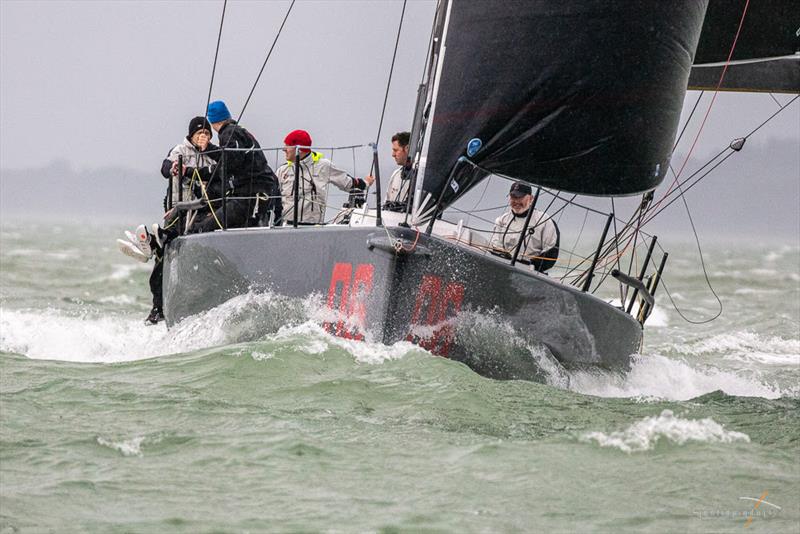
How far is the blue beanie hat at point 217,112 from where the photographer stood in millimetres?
7723

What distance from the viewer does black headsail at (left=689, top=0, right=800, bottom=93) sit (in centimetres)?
922

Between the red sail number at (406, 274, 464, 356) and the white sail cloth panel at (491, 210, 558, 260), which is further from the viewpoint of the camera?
the white sail cloth panel at (491, 210, 558, 260)

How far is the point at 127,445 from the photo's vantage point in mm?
4266

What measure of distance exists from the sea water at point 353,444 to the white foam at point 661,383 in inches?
1.2

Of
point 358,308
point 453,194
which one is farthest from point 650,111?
point 358,308

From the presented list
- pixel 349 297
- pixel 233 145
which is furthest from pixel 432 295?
pixel 233 145

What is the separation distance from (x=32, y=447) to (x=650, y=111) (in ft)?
12.9

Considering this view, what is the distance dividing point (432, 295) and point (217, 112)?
2781 millimetres

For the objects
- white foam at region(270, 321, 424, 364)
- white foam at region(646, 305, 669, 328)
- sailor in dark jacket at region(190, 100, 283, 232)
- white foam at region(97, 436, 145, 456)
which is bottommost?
white foam at region(646, 305, 669, 328)

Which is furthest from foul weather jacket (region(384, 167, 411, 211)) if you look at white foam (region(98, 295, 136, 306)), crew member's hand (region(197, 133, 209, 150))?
white foam (region(98, 295, 136, 306))

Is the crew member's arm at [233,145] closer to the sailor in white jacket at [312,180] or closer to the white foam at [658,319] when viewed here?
the sailor in white jacket at [312,180]

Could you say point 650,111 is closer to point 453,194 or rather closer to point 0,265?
point 453,194

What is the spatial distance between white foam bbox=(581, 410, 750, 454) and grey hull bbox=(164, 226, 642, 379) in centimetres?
125

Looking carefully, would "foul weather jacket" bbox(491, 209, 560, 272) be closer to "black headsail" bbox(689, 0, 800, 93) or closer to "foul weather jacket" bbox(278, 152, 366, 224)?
"foul weather jacket" bbox(278, 152, 366, 224)
